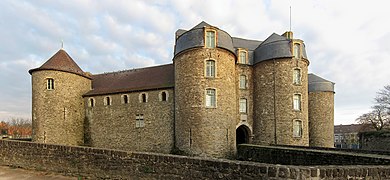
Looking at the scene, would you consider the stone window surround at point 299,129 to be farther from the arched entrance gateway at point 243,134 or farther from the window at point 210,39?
the window at point 210,39

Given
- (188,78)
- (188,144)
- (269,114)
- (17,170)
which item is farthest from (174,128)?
(17,170)

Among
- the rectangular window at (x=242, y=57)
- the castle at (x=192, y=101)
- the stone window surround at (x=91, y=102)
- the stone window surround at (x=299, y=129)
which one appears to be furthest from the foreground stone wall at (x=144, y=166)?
the rectangular window at (x=242, y=57)

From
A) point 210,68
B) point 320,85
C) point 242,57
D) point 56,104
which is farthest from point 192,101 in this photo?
point 320,85

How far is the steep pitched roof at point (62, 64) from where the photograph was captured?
66.5ft

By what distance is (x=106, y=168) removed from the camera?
23.8 feet

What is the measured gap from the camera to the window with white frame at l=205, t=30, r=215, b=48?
15788 millimetres

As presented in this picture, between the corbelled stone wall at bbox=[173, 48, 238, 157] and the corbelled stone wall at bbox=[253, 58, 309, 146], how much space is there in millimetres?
3583

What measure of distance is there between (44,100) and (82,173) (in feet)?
49.4

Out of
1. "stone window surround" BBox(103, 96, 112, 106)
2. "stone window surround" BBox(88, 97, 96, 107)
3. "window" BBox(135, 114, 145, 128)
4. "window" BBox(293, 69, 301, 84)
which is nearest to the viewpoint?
"window" BBox(293, 69, 301, 84)

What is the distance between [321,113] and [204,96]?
13816 mm

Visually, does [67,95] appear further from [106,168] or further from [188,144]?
[106,168]

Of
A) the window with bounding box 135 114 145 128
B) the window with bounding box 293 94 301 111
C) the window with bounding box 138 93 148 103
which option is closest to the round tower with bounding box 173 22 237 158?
the window with bounding box 138 93 148 103

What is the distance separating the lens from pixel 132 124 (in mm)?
19531

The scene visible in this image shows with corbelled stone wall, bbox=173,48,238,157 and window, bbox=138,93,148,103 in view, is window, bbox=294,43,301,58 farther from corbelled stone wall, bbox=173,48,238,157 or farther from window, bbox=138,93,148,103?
window, bbox=138,93,148,103
